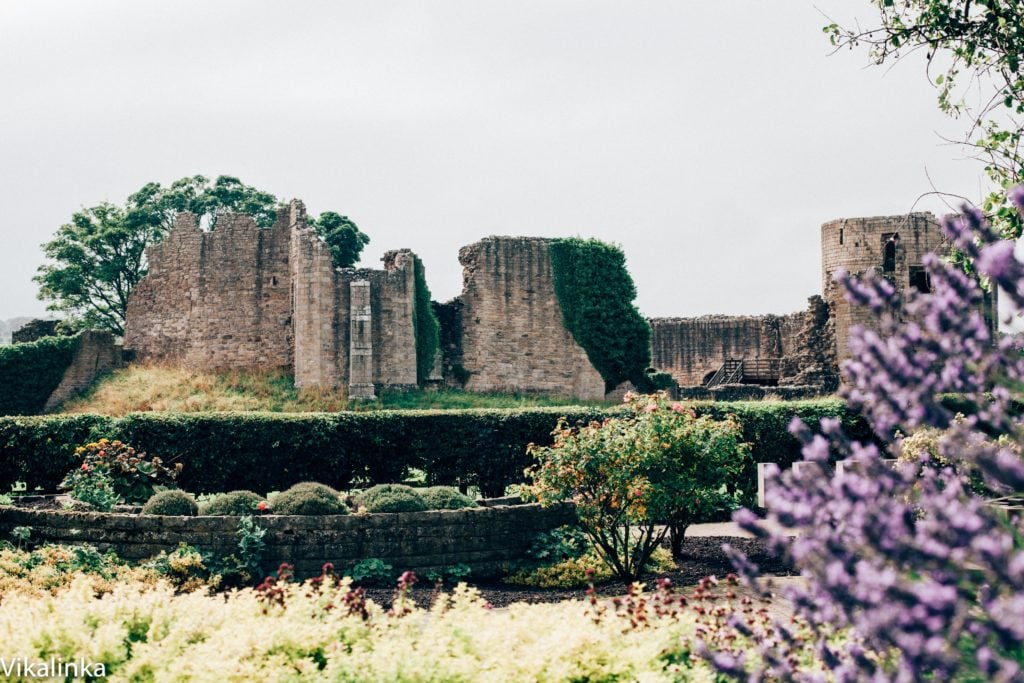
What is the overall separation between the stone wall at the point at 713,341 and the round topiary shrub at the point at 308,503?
31.4 meters

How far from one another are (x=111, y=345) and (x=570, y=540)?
24196mm

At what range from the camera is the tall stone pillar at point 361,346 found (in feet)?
102

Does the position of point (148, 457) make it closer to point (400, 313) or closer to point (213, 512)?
point (213, 512)

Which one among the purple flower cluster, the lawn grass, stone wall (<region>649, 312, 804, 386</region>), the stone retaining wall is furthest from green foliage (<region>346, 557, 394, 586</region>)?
stone wall (<region>649, 312, 804, 386</region>)

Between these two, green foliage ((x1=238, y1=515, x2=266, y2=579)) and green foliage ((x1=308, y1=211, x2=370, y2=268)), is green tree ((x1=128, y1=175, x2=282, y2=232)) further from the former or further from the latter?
green foliage ((x1=238, y1=515, x2=266, y2=579))

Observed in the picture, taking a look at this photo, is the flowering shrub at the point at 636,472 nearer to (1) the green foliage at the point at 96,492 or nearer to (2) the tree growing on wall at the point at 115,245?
(1) the green foliage at the point at 96,492

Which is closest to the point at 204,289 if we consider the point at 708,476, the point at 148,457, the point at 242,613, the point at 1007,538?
the point at 148,457

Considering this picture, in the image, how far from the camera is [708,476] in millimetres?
12695

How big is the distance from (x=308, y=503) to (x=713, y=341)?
33.6 metres

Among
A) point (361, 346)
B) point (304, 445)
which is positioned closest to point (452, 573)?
point (304, 445)

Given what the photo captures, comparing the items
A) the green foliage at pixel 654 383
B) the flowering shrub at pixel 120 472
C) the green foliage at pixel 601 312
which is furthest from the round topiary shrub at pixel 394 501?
the green foliage at pixel 654 383

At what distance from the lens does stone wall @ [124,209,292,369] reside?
32844 mm

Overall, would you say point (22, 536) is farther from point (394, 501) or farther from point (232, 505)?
point (394, 501)

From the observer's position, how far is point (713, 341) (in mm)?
44375
